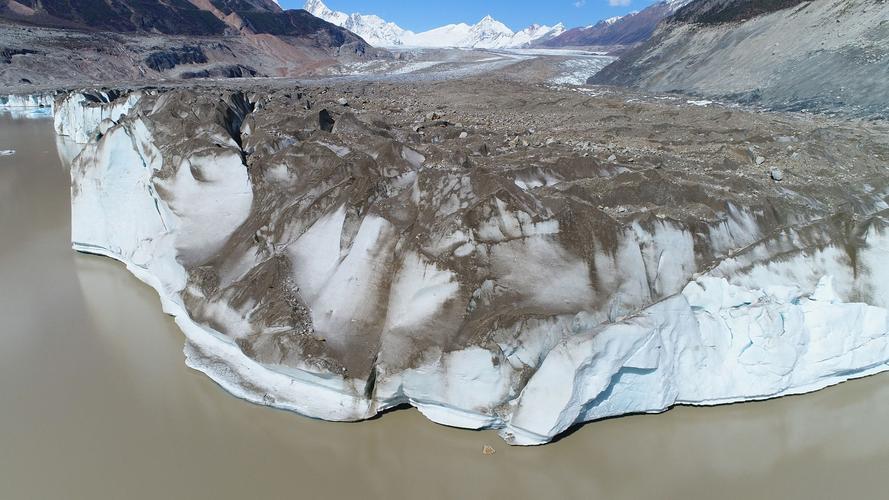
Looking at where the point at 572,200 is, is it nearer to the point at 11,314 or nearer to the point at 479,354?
the point at 479,354

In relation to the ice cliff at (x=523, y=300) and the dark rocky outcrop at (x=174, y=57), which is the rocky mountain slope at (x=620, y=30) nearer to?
the dark rocky outcrop at (x=174, y=57)

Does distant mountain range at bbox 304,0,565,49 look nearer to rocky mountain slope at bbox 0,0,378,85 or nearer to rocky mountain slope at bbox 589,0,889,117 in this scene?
rocky mountain slope at bbox 0,0,378,85

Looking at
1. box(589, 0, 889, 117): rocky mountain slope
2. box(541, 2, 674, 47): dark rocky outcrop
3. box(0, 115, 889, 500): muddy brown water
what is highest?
box(541, 2, 674, 47): dark rocky outcrop

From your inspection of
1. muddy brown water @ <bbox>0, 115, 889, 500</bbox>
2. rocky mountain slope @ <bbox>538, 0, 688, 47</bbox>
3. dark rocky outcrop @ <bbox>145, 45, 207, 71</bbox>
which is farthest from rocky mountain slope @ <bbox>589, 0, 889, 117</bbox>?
rocky mountain slope @ <bbox>538, 0, 688, 47</bbox>

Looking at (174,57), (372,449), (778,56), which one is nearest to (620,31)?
(174,57)

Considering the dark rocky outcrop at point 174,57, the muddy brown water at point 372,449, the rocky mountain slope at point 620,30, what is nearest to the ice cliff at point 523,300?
the muddy brown water at point 372,449

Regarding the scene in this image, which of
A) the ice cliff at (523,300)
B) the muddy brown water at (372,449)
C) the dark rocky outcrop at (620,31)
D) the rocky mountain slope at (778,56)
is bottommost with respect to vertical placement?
the muddy brown water at (372,449)

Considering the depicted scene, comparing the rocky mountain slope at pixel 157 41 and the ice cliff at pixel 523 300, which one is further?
the rocky mountain slope at pixel 157 41
